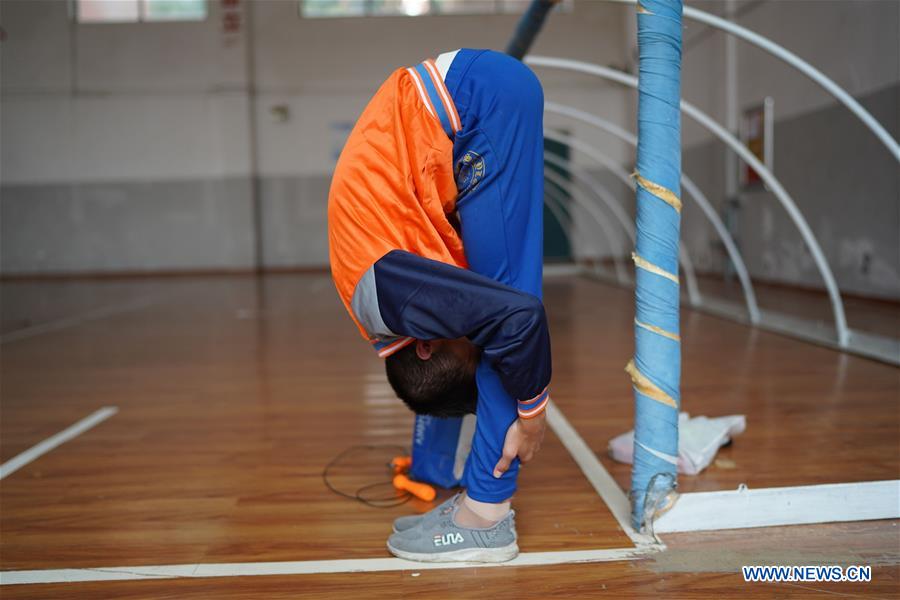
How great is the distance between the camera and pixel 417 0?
12820 millimetres

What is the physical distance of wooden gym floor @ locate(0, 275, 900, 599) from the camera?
1.54 metres

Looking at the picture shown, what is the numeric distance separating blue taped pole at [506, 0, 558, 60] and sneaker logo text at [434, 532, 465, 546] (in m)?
2.24

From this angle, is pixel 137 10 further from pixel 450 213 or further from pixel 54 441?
pixel 450 213

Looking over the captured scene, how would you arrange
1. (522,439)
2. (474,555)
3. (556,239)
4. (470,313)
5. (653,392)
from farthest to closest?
(556,239) → (653,392) → (474,555) → (522,439) → (470,313)

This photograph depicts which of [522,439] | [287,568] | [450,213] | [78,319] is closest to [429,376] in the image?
[522,439]

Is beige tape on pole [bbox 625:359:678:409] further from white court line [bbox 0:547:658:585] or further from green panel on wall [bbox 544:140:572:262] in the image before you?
green panel on wall [bbox 544:140:572:262]

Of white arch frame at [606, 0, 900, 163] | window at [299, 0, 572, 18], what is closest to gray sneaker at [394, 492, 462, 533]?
white arch frame at [606, 0, 900, 163]

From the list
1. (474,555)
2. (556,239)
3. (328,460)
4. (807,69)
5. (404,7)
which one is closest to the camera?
(474,555)

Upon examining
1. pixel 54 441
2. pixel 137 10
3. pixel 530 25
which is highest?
pixel 137 10

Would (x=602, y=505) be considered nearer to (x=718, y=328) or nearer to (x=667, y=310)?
(x=667, y=310)

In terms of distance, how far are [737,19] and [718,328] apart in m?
5.07

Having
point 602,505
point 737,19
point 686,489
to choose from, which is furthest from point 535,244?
point 737,19

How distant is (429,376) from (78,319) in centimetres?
606

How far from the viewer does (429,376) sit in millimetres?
1534
